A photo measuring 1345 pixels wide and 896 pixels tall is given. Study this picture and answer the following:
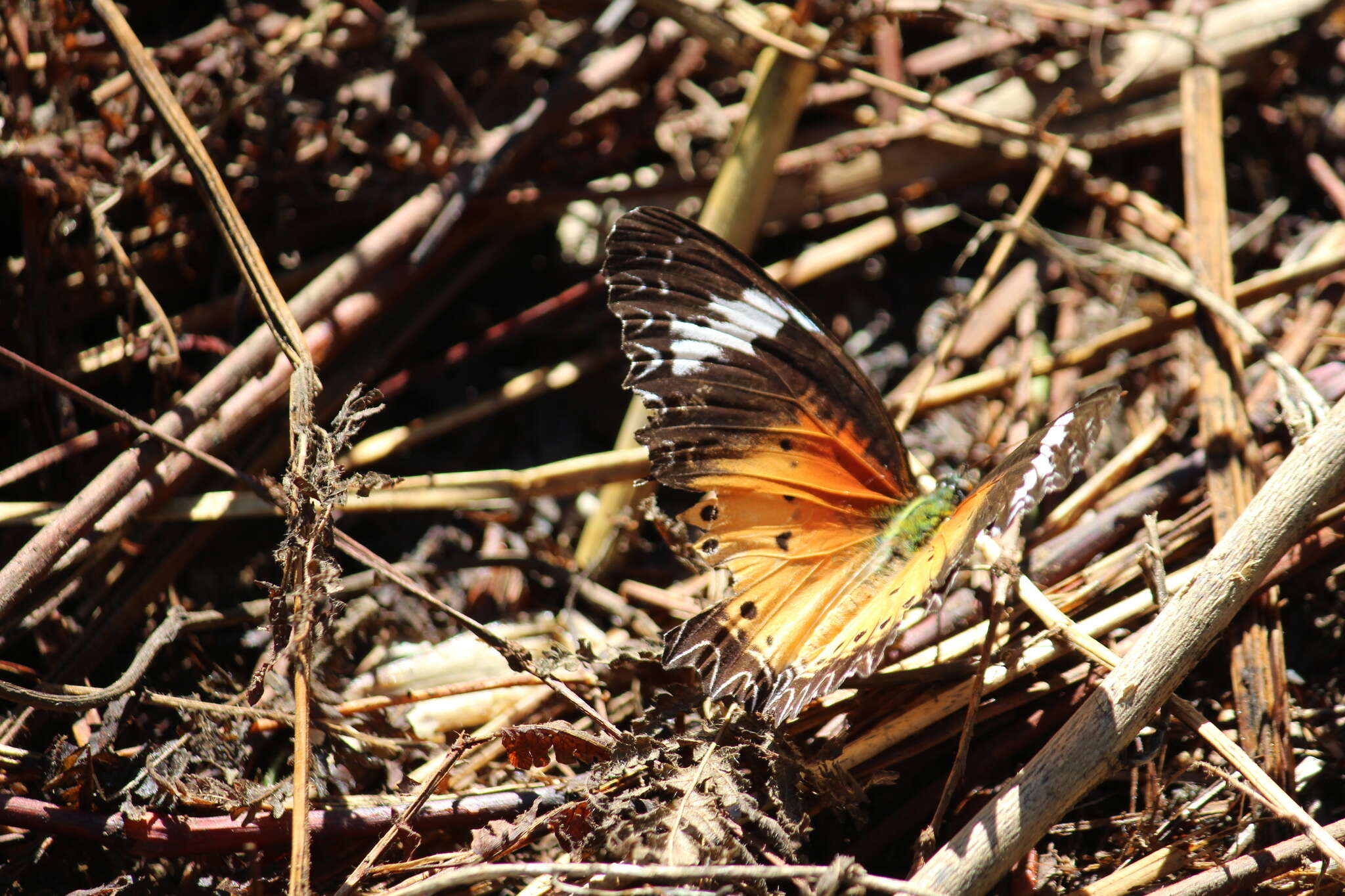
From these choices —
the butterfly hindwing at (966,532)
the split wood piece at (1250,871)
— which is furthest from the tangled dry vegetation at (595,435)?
the butterfly hindwing at (966,532)

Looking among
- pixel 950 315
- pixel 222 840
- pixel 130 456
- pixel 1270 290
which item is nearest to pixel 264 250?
pixel 130 456

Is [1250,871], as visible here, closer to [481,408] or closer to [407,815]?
[407,815]

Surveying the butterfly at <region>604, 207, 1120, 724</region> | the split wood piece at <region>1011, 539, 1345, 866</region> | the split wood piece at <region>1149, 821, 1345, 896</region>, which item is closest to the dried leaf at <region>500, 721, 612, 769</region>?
the butterfly at <region>604, 207, 1120, 724</region>

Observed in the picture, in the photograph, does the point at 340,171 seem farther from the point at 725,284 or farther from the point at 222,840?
the point at 222,840

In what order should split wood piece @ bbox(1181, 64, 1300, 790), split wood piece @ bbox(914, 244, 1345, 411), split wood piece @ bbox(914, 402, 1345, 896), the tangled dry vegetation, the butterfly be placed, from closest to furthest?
split wood piece @ bbox(914, 402, 1345, 896) → the tangled dry vegetation → split wood piece @ bbox(1181, 64, 1300, 790) → the butterfly → split wood piece @ bbox(914, 244, 1345, 411)

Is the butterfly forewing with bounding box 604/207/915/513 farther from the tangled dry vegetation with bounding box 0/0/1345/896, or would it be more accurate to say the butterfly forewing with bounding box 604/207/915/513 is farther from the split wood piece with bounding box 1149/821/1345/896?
the split wood piece with bounding box 1149/821/1345/896

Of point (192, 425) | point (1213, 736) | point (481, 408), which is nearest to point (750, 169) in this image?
point (481, 408)
